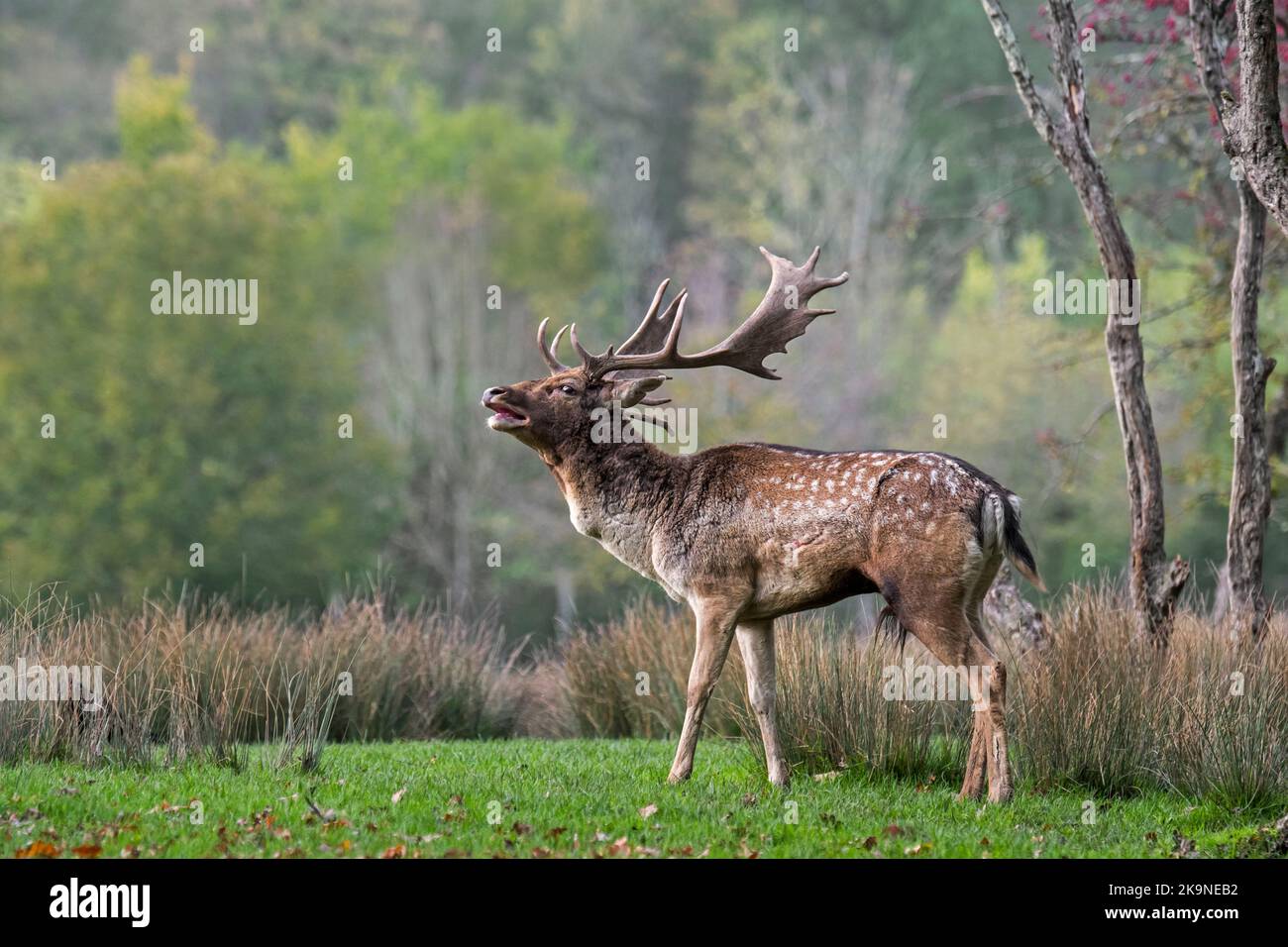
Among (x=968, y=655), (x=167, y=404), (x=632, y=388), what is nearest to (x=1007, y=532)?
(x=968, y=655)

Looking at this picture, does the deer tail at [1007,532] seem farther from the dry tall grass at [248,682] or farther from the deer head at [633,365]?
the dry tall grass at [248,682]

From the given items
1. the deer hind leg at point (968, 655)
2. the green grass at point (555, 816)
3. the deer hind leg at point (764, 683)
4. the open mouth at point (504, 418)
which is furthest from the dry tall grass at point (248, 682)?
the deer hind leg at point (968, 655)

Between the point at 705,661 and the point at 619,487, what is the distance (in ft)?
3.81

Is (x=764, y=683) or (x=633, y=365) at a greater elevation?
(x=633, y=365)

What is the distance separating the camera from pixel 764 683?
912 centimetres

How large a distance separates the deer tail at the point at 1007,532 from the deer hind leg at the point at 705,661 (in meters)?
1.45

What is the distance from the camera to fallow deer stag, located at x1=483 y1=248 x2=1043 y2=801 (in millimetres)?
8414

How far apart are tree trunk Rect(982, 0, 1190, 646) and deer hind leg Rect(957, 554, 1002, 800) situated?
2.84 metres

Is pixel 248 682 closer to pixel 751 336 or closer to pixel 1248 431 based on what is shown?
pixel 751 336

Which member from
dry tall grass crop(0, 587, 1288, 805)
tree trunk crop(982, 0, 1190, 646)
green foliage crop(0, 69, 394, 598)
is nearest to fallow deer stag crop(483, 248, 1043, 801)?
dry tall grass crop(0, 587, 1288, 805)

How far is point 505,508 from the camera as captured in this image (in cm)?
3756

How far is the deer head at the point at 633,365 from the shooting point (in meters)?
9.30

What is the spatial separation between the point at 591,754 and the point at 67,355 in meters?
26.1

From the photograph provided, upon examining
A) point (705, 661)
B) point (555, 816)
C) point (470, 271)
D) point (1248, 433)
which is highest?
point (470, 271)
